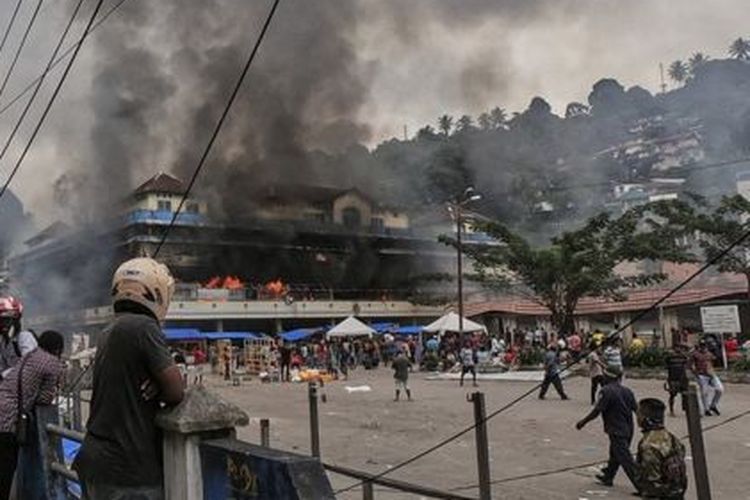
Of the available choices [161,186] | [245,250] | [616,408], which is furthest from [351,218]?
[616,408]

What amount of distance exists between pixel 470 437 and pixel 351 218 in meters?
39.1

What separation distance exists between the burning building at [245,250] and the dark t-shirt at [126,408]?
3038 centimetres

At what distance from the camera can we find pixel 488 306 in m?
40.6

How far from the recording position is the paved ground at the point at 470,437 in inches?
313

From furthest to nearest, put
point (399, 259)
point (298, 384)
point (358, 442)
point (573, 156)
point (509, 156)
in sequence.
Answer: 1. point (573, 156)
2. point (509, 156)
3. point (399, 259)
4. point (298, 384)
5. point (358, 442)

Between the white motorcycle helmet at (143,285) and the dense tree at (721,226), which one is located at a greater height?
the dense tree at (721,226)

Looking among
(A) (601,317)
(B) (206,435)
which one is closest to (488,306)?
(A) (601,317)

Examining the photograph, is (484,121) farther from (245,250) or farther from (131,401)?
(131,401)

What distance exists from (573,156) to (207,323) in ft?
118

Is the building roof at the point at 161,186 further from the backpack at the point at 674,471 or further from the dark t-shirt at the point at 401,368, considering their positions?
the backpack at the point at 674,471

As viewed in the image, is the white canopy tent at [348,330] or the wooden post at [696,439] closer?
the wooden post at [696,439]

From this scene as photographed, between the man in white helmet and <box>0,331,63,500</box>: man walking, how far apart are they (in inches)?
91.9

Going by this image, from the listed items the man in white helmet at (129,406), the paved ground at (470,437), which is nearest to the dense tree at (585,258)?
the paved ground at (470,437)

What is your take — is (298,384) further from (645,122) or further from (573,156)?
(645,122)
